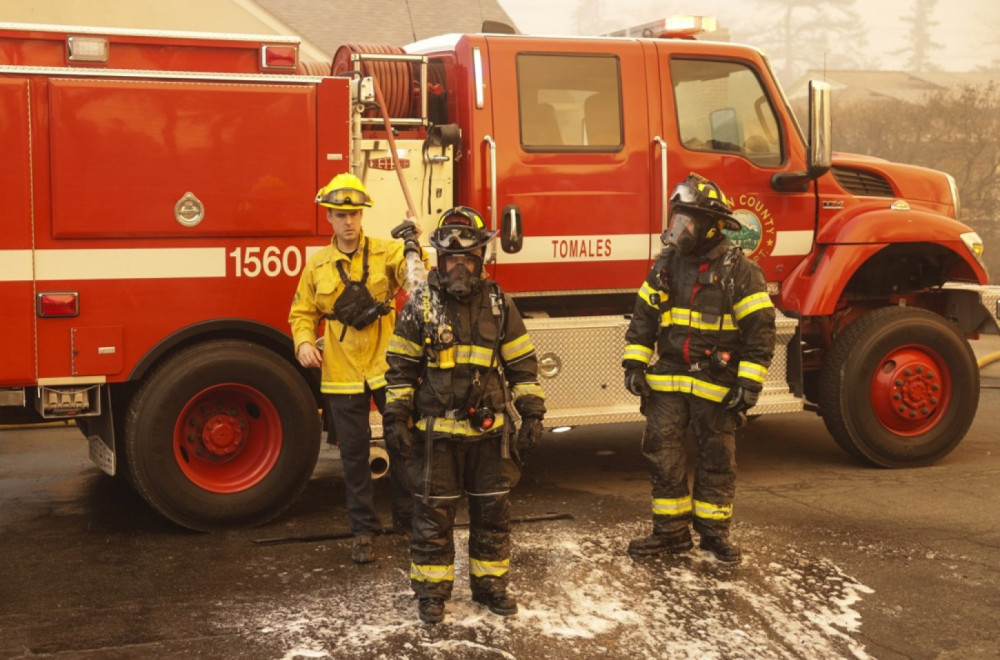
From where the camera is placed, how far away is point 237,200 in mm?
6070

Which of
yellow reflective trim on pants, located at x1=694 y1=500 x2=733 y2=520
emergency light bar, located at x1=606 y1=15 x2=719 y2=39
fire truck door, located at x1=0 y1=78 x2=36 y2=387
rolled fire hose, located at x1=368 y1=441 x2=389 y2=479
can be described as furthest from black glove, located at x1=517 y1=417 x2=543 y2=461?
emergency light bar, located at x1=606 y1=15 x2=719 y2=39

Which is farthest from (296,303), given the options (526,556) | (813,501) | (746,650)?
(813,501)

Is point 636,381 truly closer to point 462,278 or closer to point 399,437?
point 462,278

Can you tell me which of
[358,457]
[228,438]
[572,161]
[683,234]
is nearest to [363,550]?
[358,457]

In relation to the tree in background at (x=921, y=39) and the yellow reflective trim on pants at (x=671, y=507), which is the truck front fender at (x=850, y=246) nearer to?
the yellow reflective trim on pants at (x=671, y=507)

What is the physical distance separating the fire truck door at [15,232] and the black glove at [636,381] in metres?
2.73

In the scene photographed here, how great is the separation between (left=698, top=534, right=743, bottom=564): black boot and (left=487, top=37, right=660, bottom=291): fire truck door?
1.84 meters

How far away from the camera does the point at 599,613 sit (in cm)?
491

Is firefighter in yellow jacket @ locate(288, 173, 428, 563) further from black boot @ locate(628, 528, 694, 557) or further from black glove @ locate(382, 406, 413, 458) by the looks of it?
black boot @ locate(628, 528, 694, 557)

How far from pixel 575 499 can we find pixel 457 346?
7.26ft

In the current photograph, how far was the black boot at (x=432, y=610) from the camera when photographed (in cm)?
477

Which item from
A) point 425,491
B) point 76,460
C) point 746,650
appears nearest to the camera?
point 746,650

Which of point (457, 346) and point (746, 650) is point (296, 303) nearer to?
point (457, 346)

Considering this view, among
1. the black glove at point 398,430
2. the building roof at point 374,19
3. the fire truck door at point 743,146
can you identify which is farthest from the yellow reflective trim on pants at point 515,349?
the building roof at point 374,19
